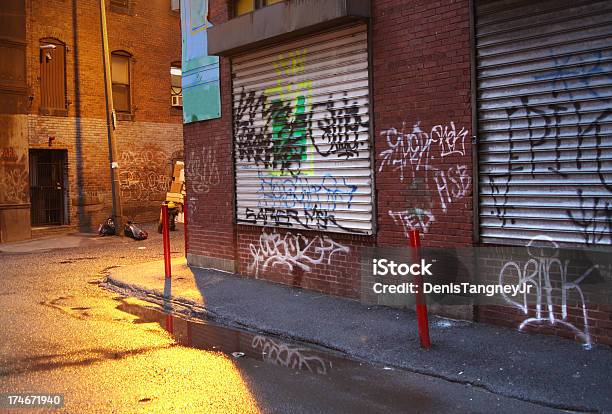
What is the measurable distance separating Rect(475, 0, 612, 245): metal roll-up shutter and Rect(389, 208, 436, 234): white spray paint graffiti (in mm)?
713

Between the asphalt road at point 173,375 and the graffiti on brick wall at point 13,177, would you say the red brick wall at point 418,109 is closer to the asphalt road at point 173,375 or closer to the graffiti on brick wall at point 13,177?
the asphalt road at point 173,375

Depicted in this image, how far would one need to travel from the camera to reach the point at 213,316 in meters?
7.94

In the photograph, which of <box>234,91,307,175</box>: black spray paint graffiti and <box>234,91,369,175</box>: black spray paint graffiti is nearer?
<box>234,91,369,175</box>: black spray paint graffiti

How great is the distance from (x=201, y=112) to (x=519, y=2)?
6.22 meters

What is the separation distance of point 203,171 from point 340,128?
362cm

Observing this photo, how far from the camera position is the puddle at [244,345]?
5926 mm

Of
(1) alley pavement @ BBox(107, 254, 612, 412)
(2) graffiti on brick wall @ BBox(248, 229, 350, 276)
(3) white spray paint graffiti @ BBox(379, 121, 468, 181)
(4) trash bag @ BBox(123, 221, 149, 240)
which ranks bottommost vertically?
(1) alley pavement @ BBox(107, 254, 612, 412)

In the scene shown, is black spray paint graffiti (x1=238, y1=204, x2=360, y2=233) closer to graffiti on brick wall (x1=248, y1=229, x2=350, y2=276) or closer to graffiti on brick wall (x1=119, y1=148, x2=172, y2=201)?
graffiti on brick wall (x1=248, y1=229, x2=350, y2=276)

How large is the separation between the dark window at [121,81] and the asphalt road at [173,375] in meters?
13.3

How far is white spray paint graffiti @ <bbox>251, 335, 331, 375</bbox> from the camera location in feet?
19.0

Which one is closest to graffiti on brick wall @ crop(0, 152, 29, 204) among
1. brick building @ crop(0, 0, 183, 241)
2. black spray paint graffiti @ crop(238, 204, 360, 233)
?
brick building @ crop(0, 0, 183, 241)

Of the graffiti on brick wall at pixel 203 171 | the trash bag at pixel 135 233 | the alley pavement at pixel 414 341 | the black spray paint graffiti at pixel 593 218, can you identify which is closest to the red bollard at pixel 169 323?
the alley pavement at pixel 414 341

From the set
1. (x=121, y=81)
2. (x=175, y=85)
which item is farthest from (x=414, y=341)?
(x=175, y=85)

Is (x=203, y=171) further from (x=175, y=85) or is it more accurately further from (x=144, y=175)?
(x=175, y=85)
